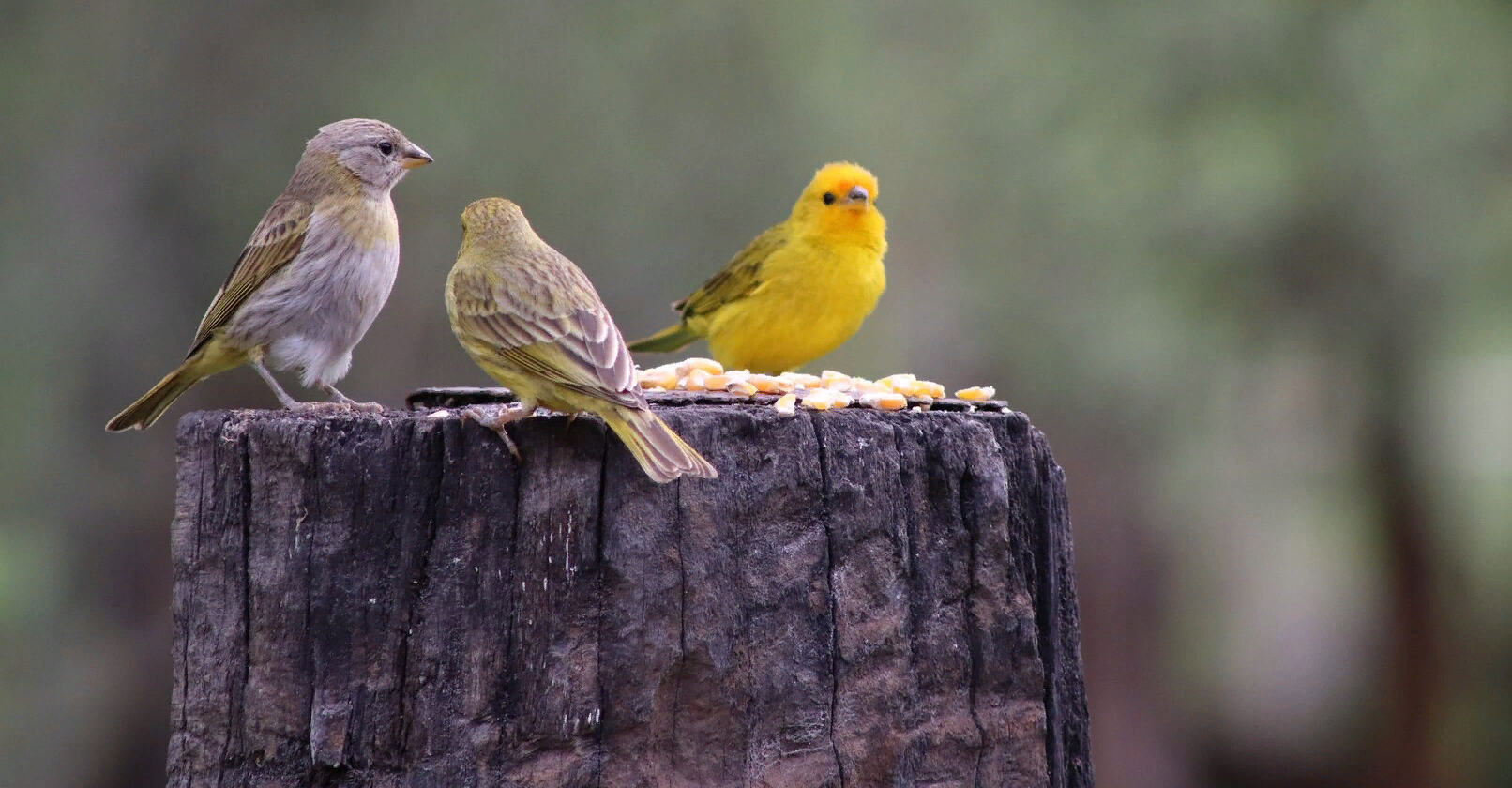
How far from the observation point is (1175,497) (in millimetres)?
9719

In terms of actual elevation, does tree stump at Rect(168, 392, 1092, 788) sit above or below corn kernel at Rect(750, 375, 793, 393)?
below

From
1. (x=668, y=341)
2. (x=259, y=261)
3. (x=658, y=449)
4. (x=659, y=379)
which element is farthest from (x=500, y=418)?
(x=668, y=341)

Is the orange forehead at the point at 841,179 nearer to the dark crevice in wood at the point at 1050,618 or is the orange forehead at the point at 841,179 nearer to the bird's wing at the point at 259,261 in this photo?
the bird's wing at the point at 259,261

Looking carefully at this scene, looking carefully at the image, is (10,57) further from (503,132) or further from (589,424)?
A: (589,424)

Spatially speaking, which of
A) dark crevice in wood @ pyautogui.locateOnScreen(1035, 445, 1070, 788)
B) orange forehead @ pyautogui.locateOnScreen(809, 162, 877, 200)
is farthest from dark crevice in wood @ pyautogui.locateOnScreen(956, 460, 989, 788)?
orange forehead @ pyautogui.locateOnScreen(809, 162, 877, 200)

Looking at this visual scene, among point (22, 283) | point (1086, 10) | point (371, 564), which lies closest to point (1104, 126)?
point (1086, 10)

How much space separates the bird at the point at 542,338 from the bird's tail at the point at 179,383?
3.03 ft

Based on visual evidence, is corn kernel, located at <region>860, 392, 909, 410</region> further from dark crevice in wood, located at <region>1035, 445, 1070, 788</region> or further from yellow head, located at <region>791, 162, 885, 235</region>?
yellow head, located at <region>791, 162, 885, 235</region>

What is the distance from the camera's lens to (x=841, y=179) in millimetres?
6258

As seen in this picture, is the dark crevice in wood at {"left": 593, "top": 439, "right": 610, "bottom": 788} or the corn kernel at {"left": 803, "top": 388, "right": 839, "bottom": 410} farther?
the corn kernel at {"left": 803, "top": 388, "right": 839, "bottom": 410}

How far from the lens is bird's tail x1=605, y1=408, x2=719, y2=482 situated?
9.21 ft

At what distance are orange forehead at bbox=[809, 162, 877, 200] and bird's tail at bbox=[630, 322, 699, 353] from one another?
36.4 inches

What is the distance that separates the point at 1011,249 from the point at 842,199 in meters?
3.63

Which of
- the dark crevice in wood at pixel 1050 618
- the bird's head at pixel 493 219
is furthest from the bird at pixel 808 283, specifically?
the dark crevice in wood at pixel 1050 618
